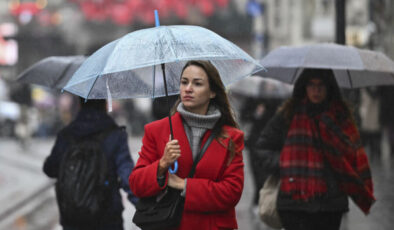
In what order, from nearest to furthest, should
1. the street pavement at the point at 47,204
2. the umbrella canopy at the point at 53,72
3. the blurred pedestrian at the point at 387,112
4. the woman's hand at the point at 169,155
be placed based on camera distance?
the woman's hand at the point at 169,155 < the umbrella canopy at the point at 53,72 < the street pavement at the point at 47,204 < the blurred pedestrian at the point at 387,112

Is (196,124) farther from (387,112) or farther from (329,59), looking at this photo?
(387,112)

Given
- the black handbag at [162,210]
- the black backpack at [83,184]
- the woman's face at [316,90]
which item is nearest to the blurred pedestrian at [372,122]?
the woman's face at [316,90]

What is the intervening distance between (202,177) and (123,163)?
1450 mm

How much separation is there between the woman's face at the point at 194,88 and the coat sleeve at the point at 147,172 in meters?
0.27

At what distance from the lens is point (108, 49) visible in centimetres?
376

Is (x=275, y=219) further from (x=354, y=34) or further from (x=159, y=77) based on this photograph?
(x=354, y=34)

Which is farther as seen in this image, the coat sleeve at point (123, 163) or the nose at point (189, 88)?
the coat sleeve at point (123, 163)

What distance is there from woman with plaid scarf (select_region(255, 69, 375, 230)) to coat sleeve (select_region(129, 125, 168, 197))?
1.64 meters

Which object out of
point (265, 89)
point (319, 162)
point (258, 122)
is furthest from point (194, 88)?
point (265, 89)

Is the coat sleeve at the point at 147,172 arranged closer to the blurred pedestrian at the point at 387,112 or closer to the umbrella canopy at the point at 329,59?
the umbrella canopy at the point at 329,59

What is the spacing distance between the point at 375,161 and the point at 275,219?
12279 millimetres

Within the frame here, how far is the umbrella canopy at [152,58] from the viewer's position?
352 centimetres

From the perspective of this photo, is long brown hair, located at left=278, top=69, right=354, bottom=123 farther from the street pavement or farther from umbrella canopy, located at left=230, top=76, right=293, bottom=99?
umbrella canopy, located at left=230, top=76, right=293, bottom=99

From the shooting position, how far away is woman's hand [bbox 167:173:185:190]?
3436mm
